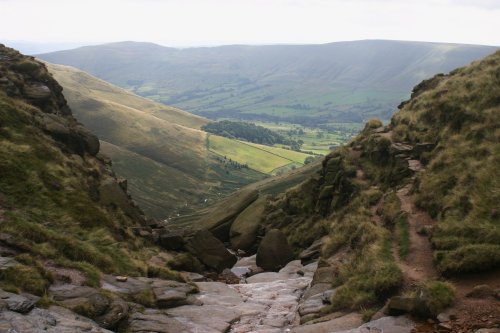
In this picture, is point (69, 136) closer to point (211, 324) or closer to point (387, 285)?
point (211, 324)

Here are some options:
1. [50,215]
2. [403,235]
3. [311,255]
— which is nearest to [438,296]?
[403,235]

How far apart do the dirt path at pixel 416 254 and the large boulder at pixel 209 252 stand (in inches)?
789

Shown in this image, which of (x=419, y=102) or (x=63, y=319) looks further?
(x=419, y=102)

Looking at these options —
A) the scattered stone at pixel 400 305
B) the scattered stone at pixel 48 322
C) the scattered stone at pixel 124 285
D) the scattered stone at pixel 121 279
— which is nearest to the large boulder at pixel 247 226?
the scattered stone at pixel 124 285

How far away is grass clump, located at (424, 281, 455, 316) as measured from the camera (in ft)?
69.6

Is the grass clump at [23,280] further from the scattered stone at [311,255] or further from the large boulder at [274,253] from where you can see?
the large boulder at [274,253]

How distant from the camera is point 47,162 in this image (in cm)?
4209

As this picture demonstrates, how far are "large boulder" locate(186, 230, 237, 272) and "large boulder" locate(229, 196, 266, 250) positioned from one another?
14.4m

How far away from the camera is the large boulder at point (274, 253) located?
50.4m

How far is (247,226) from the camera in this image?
221ft

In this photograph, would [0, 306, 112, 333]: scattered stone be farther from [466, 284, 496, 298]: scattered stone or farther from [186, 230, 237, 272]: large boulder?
[186, 230, 237, 272]: large boulder

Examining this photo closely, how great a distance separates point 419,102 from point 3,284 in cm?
4816

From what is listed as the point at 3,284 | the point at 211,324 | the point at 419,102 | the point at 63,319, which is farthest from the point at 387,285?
the point at 419,102

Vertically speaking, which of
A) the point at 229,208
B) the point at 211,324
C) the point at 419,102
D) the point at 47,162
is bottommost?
the point at 229,208
